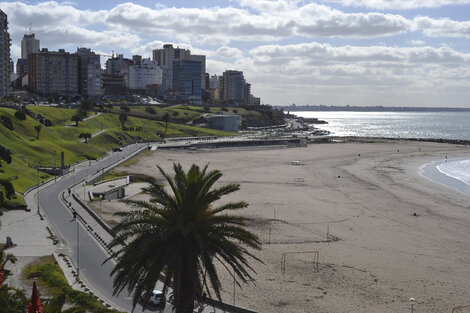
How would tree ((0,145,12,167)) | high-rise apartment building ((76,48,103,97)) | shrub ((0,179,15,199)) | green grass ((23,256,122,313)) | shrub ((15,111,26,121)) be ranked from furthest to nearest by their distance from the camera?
high-rise apartment building ((76,48,103,97)), shrub ((15,111,26,121)), tree ((0,145,12,167)), shrub ((0,179,15,199)), green grass ((23,256,122,313))

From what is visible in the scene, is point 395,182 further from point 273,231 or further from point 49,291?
point 49,291

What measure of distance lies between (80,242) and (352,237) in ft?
70.8

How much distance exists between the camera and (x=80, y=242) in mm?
37219

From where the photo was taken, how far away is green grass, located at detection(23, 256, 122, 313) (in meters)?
24.5

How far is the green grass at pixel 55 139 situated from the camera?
62.3m

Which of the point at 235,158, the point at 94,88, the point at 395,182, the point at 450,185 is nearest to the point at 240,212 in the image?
the point at 395,182

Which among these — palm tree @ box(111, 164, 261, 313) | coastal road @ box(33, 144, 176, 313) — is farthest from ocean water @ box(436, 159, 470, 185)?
palm tree @ box(111, 164, 261, 313)

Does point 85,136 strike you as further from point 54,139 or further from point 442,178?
point 442,178

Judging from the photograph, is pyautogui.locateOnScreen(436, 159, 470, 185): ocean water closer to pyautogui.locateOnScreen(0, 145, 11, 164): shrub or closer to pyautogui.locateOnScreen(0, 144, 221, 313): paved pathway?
pyautogui.locateOnScreen(0, 144, 221, 313): paved pathway

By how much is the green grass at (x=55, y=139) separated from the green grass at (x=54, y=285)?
19.9 m

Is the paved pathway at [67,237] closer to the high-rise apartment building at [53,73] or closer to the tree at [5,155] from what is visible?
the tree at [5,155]

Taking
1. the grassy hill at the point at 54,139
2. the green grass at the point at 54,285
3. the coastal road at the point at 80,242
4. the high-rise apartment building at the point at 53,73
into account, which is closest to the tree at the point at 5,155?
the grassy hill at the point at 54,139

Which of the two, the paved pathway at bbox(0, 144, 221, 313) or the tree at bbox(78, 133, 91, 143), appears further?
the tree at bbox(78, 133, 91, 143)

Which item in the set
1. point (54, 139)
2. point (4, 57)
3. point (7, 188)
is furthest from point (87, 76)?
point (7, 188)
